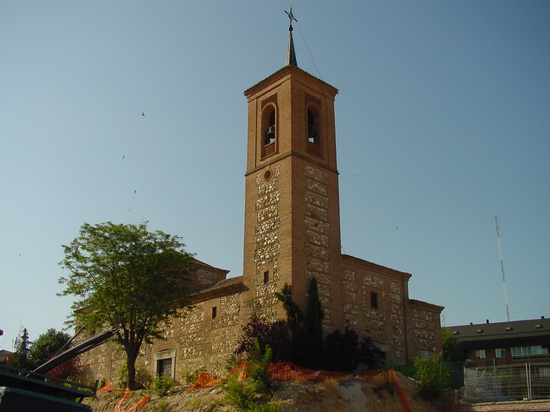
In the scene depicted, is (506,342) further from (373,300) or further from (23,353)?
(23,353)

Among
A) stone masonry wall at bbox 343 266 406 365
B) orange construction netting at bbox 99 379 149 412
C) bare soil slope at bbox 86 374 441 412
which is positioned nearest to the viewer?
bare soil slope at bbox 86 374 441 412

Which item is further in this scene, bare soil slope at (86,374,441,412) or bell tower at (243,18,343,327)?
bell tower at (243,18,343,327)

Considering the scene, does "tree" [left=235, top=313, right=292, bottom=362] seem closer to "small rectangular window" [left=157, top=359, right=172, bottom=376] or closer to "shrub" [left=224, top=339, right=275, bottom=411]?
"shrub" [left=224, top=339, right=275, bottom=411]

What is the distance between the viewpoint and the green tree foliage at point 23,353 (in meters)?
38.8

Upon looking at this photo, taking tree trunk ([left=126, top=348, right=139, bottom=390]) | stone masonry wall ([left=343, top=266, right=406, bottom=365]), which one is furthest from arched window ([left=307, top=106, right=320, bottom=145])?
tree trunk ([left=126, top=348, right=139, bottom=390])

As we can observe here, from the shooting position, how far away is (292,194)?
28.8 meters

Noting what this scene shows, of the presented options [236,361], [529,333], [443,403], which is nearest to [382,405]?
[443,403]

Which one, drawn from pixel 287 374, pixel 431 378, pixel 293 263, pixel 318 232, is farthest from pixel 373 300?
pixel 287 374

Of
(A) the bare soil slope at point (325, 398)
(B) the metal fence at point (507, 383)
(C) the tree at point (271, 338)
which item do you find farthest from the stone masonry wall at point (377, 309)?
(B) the metal fence at point (507, 383)

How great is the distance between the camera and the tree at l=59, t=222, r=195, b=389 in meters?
27.6

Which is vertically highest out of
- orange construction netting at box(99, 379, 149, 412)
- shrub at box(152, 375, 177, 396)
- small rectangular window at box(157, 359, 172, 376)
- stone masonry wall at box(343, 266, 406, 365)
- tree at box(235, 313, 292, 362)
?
stone masonry wall at box(343, 266, 406, 365)

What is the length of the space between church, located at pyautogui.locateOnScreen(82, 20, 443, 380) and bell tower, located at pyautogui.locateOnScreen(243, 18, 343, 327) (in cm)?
5

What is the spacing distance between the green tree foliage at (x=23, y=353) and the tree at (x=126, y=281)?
513 inches

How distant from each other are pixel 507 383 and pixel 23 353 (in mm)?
34928
